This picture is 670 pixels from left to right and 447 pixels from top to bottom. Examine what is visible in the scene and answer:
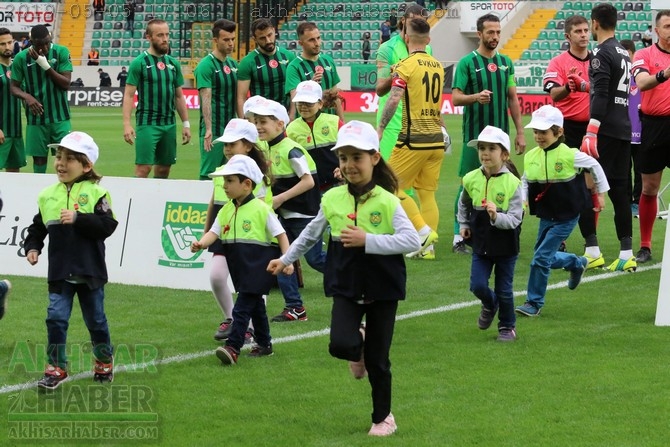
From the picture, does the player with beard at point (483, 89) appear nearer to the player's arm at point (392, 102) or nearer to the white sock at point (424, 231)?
the white sock at point (424, 231)

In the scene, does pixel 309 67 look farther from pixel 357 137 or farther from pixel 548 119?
pixel 357 137

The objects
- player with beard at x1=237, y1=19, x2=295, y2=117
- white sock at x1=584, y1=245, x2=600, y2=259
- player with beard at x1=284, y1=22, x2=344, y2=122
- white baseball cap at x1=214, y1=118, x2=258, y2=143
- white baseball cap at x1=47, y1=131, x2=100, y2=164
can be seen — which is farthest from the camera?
player with beard at x1=237, y1=19, x2=295, y2=117

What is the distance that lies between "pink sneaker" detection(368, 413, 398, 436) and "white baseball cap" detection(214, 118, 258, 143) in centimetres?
267

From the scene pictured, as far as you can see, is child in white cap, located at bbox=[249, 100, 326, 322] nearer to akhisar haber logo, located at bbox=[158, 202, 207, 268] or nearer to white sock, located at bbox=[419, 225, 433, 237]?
akhisar haber logo, located at bbox=[158, 202, 207, 268]

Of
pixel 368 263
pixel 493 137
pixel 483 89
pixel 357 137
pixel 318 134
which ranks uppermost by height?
pixel 483 89

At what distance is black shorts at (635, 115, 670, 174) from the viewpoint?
11.0 meters

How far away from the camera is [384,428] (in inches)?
234

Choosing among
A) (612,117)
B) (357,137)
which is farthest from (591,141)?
(357,137)

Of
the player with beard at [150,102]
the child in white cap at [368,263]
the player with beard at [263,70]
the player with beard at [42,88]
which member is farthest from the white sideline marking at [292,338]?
the player with beard at [42,88]

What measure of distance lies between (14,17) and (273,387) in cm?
4601

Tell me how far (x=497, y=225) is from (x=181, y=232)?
319cm

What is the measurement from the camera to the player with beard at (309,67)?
1158 centimetres

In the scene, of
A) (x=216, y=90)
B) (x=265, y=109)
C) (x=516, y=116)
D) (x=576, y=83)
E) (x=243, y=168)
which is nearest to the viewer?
(x=243, y=168)

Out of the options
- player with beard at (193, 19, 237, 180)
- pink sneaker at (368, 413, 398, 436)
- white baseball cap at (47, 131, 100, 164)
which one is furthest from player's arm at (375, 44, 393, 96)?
pink sneaker at (368, 413, 398, 436)
